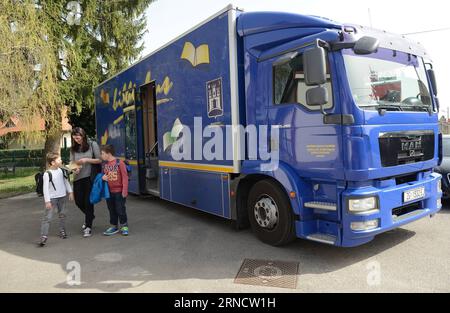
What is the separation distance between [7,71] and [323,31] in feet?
25.7

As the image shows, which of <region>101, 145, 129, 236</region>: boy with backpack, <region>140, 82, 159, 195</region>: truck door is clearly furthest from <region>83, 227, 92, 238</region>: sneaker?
<region>140, 82, 159, 195</region>: truck door

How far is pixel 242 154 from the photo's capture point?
5613 mm

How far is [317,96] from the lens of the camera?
429 cm

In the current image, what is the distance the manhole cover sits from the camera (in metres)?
4.13

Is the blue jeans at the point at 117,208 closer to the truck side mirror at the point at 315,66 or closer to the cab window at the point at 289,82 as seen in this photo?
the cab window at the point at 289,82

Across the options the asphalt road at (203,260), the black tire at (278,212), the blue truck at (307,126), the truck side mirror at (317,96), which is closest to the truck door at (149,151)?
the asphalt road at (203,260)

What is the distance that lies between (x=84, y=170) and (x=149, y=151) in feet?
9.36

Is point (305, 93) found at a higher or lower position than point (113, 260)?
higher

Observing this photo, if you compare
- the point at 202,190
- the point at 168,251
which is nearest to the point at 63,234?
the point at 168,251

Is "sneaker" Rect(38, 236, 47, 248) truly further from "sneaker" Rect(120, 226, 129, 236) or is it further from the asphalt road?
"sneaker" Rect(120, 226, 129, 236)

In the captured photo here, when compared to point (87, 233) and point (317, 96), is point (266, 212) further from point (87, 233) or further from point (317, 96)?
point (87, 233)

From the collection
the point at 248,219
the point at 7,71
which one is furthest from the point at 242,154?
the point at 7,71

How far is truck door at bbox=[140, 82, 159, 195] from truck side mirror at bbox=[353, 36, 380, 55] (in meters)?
5.61

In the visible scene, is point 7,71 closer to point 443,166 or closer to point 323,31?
point 323,31
